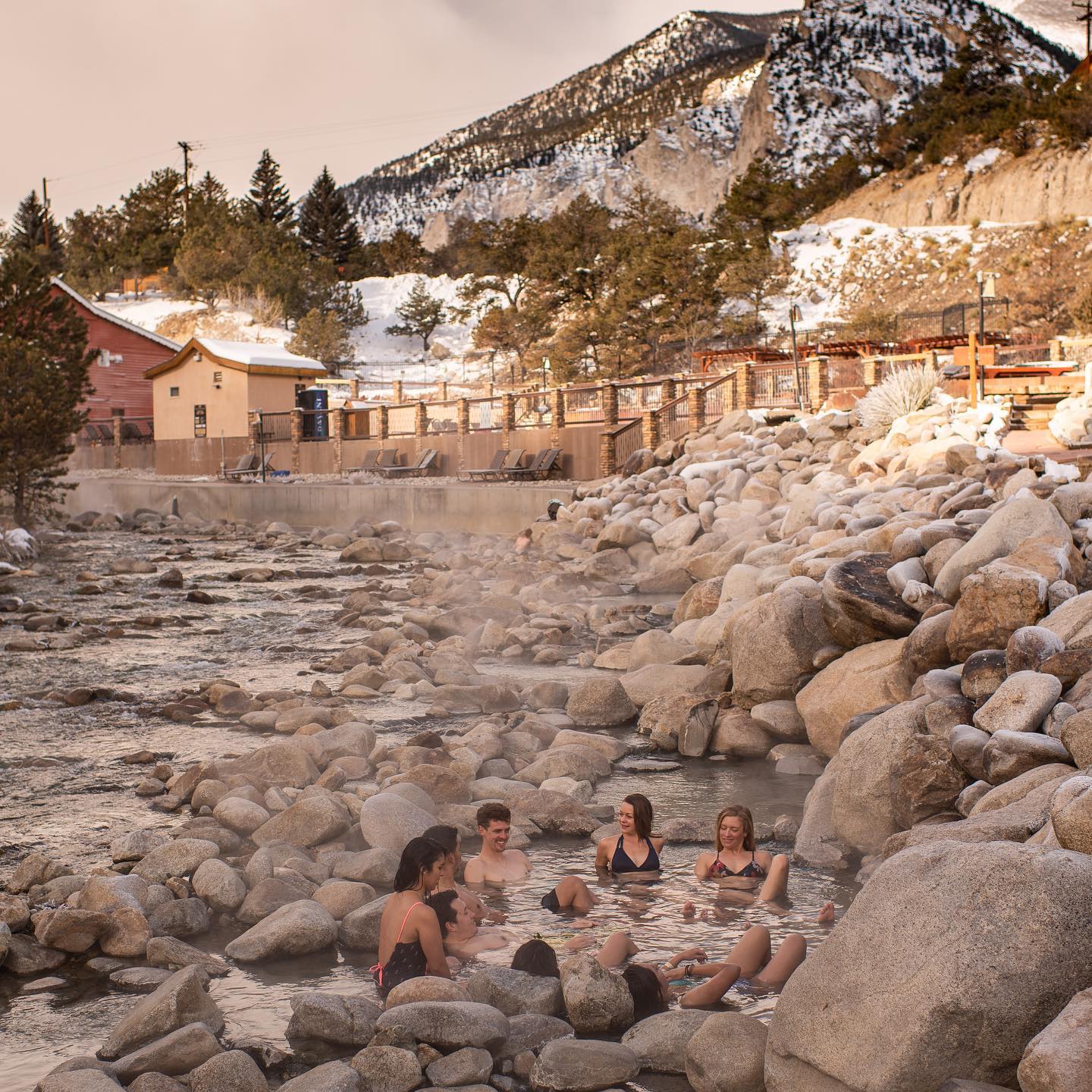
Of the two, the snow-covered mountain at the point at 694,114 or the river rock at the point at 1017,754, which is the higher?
the snow-covered mountain at the point at 694,114

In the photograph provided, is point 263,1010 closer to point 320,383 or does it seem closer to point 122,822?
point 122,822

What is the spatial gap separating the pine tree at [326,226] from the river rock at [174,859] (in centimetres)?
9709

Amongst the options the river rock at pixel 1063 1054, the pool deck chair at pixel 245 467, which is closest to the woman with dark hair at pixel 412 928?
the river rock at pixel 1063 1054

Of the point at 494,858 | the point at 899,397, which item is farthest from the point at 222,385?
the point at 494,858

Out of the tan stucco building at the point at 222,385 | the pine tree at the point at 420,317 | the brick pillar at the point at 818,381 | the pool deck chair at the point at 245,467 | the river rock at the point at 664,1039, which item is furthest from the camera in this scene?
the pine tree at the point at 420,317

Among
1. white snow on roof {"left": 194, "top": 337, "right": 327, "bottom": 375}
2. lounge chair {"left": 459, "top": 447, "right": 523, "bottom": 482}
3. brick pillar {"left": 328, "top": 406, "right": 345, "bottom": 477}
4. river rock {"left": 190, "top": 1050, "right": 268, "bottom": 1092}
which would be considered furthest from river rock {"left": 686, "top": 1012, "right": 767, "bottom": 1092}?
white snow on roof {"left": 194, "top": 337, "right": 327, "bottom": 375}

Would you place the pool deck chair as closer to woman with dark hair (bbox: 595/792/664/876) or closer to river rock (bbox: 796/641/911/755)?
river rock (bbox: 796/641/911/755)

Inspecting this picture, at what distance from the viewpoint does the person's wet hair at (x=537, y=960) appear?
215 inches

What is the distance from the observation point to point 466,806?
313 inches

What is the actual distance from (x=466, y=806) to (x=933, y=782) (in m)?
2.99

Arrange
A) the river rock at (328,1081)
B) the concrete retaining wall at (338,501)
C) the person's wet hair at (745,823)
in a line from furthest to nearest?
the concrete retaining wall at (338,501), the person's wet hair at (745,823), the river rock at (328,1081)

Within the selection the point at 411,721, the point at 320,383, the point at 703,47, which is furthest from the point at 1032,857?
the point at 703,47

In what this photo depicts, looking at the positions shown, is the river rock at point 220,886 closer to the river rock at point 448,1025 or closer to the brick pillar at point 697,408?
the river rock at point 448,1025

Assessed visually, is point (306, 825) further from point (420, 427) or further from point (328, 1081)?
point (420, 427)
